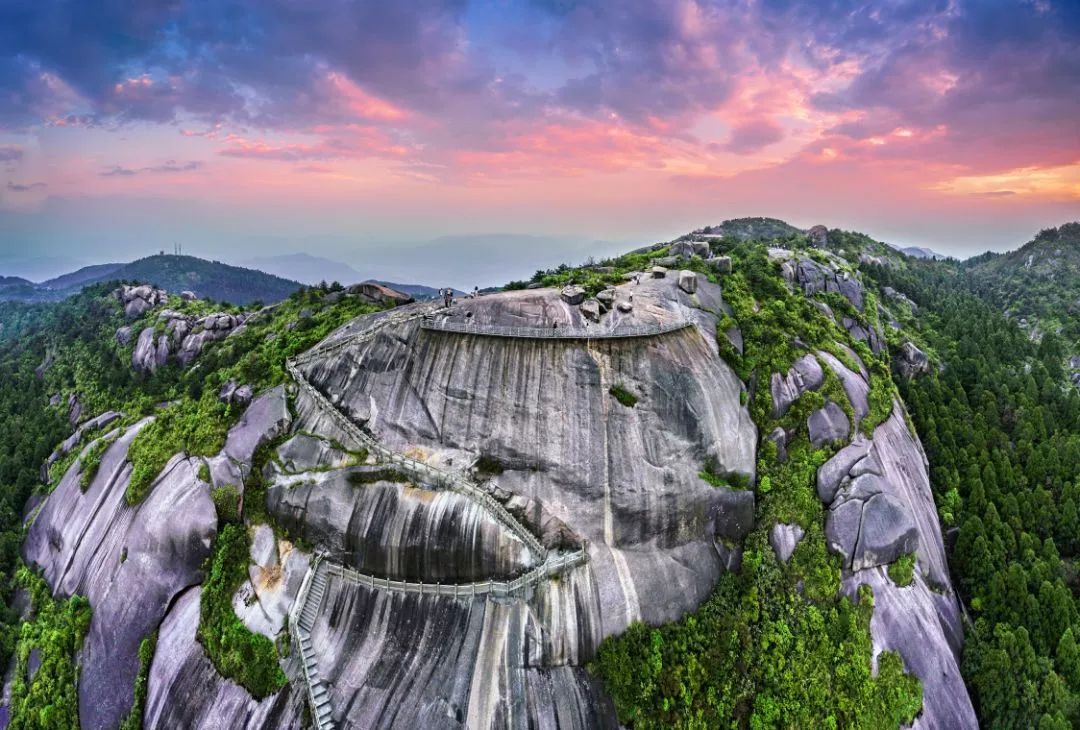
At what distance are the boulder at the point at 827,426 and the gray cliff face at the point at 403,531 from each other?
21.9 metres

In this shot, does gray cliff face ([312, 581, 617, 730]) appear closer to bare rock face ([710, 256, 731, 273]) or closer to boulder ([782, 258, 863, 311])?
bare rock face ([710, 256, 731, 273])

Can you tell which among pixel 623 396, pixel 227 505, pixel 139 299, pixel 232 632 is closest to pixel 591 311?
pixel 623 396

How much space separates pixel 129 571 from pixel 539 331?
93.3 ft

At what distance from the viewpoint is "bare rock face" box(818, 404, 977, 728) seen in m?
30.8

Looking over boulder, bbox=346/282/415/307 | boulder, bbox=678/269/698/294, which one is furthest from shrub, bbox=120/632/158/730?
boulder, bbox=678/269/698/294

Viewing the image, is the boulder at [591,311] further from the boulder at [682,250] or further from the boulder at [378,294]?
the boulder at [682,250]

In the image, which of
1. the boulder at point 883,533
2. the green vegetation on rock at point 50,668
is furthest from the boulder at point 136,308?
the boulder at point 883,533

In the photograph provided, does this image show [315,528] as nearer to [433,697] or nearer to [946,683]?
[433,697]

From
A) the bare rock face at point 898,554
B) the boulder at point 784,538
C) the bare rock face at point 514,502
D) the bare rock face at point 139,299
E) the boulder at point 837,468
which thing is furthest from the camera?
the bare rock face at point 139,299

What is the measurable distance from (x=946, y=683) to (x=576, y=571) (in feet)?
75.6

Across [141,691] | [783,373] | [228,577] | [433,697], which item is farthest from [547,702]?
[783,373]

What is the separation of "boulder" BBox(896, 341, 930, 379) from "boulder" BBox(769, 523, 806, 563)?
32.1 meters

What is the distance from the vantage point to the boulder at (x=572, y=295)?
36656mm

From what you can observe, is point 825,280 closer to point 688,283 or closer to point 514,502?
point 688,283
